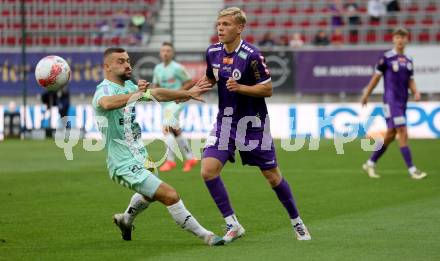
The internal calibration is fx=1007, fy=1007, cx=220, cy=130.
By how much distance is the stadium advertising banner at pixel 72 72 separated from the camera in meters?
32.7

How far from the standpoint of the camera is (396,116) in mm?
18328

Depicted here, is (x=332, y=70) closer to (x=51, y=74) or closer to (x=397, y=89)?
(x=397, y=89)

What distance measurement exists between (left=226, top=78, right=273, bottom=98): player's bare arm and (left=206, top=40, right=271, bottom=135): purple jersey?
0.11 metres

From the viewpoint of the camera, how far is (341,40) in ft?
109

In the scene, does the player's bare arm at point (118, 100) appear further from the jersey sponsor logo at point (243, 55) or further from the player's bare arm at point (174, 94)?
the jersey sponsor logo at point (243, 55)

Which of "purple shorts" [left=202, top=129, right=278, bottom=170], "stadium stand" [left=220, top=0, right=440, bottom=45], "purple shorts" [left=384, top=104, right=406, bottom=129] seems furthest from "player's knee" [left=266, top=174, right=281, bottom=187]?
A: "stadium stand" [left=220, top=0, right=440, bottom=45]

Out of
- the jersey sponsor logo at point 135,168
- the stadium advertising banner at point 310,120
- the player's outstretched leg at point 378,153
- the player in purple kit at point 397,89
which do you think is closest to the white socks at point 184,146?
the player's outstretched leg at point 378,153

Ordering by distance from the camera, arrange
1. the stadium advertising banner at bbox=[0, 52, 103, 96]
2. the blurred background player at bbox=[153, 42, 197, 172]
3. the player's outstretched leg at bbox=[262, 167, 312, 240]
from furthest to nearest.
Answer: the stadium advertising banner at bbox=[0, 52, 103, 96]
the blurred background player at bbox=[153, 42, 197, 172]
the player's outstretched leg at bbox=[262, 167, 312, 240]

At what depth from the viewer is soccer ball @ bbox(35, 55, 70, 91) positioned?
1062 cm

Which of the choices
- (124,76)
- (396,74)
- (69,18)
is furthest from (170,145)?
(69,18)

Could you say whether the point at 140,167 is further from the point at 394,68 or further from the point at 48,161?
the point at 48,161

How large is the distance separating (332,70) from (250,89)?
2202 cm

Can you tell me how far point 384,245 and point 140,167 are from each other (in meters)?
2.58

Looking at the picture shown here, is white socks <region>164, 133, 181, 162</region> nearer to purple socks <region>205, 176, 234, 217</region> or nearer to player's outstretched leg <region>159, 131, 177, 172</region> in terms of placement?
player's outstretched leg <region>159, 131, 177, 172</region>
